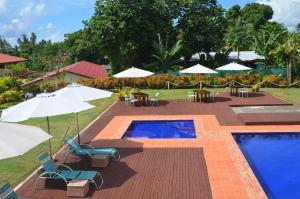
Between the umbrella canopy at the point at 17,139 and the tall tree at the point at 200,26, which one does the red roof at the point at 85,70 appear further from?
the umbrella canopy at the point at 17,139

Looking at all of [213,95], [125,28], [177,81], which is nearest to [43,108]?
[213,95]

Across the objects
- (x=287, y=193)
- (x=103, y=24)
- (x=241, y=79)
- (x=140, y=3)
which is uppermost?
(x=140, y=3)

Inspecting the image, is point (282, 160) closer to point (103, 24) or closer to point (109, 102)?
point (109, 102)

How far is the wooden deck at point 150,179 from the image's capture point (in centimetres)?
911

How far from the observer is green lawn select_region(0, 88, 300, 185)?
36.2 feet

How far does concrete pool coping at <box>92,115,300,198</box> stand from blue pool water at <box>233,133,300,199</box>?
1.39ft

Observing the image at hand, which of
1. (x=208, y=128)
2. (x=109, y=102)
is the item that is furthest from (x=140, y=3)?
(x=208, y=128)

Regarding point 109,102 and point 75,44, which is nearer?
point 109,102

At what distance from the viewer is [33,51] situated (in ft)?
298

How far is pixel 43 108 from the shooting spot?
10188mm

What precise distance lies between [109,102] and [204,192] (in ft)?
53.3

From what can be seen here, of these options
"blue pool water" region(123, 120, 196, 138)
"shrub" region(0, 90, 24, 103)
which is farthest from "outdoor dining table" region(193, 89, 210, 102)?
"shrub" region(0, 90, 24, 103)

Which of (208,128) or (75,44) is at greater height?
(75,44)

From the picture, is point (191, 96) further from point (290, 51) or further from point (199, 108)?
point (290, 51)
